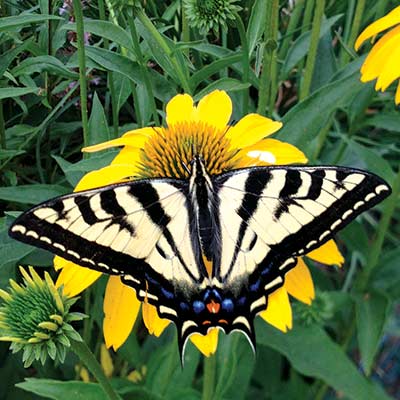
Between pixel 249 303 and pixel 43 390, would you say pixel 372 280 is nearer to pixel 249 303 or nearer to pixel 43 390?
pixel 249 303

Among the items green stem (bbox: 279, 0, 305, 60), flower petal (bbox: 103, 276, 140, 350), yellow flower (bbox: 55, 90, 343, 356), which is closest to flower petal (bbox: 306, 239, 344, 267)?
yellow flower (bbox: 55, 90, 343, 356)

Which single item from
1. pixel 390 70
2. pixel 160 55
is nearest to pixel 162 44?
pixel 160 55

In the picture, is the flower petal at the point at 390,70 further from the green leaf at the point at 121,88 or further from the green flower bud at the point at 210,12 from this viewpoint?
the green leaf at the point at 121,88

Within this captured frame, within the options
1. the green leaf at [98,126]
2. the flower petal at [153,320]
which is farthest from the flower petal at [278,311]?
the green leaf at [98,126]

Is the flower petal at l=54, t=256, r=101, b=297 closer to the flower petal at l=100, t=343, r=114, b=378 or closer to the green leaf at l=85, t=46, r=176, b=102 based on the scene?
the green leaf at l=85, t=46, r=176, b=102

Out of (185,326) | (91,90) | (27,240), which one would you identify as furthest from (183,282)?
(91,90)
